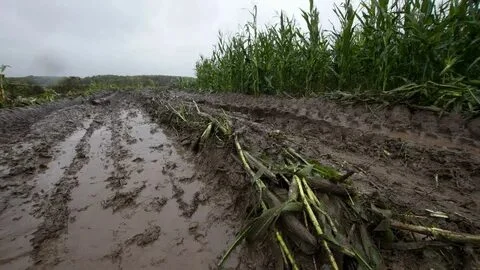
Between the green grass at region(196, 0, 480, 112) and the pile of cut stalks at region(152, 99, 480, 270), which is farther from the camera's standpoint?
the green grass at region(196, 0, 480, 112)

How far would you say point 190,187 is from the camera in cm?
235

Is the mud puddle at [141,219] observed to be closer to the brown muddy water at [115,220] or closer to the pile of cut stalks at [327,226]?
the brown muddy water at [115,220]

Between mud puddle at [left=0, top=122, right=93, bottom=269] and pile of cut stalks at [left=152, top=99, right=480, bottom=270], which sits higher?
pile of cut stalks at [left=152, top=99, right=480, bottom=270]

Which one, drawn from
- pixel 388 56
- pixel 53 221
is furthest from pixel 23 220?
pixel 388 56

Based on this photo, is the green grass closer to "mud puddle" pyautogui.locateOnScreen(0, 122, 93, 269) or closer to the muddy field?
the muddy field

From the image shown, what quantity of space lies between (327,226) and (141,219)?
1.11 metres

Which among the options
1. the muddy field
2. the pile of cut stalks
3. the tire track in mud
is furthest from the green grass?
the tire track in mud

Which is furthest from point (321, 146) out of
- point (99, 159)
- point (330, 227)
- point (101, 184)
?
point (99, 159)

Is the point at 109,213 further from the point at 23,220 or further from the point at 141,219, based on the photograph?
the point at 23,220

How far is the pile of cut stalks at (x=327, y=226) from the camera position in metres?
1.28

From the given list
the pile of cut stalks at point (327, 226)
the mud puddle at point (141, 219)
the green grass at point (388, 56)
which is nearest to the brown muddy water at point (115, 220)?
the mud puddle at point (141, 219)

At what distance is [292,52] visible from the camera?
569cm

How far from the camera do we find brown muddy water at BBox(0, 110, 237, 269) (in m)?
1.53

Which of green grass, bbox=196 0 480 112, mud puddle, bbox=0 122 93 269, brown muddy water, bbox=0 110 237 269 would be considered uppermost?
green grass, bbox=196 0 480 112
